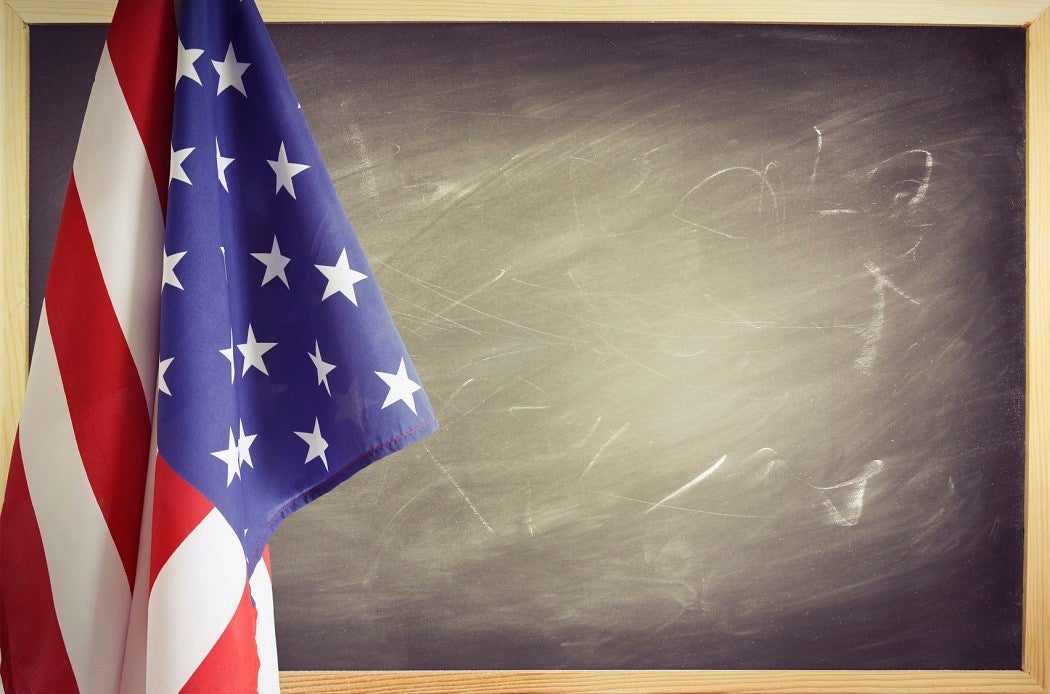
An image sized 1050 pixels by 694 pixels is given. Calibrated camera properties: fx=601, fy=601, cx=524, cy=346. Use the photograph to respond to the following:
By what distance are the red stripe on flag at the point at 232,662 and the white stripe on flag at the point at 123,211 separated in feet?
0.78

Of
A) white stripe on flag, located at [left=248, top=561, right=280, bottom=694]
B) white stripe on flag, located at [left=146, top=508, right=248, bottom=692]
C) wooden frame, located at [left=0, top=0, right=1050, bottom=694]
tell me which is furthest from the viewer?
wooden frame, located at [left=0, top=0, right=1050, bottom=694]

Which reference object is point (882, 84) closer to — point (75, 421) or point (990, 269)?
point (990, 269)

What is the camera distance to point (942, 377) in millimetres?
1055

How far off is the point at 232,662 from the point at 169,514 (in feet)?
0.50

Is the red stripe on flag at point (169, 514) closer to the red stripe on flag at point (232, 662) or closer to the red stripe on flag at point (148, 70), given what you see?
the red stripe on flag at point (232, 662)

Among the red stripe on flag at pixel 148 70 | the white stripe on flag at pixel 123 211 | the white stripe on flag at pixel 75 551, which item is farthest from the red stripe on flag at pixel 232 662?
the red stripe on flag at pixel 148 70

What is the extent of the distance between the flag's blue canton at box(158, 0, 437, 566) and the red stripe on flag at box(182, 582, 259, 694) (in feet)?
0.21

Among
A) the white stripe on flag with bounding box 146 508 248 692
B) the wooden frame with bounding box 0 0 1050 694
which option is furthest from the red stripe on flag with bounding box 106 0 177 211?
the wooden frame with bounding box 0 0 1050 694

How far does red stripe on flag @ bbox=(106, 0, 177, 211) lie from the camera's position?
61cm

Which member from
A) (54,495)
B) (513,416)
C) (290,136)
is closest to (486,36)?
(290,136)

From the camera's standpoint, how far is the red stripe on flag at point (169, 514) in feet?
1.82

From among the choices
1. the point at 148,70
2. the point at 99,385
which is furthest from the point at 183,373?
the point at 148,70

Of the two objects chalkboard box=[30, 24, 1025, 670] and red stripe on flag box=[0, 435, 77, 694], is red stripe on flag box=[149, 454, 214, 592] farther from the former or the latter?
chalkboard box=[30, 24, 1025, 670]

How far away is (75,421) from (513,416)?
2.06 ft
